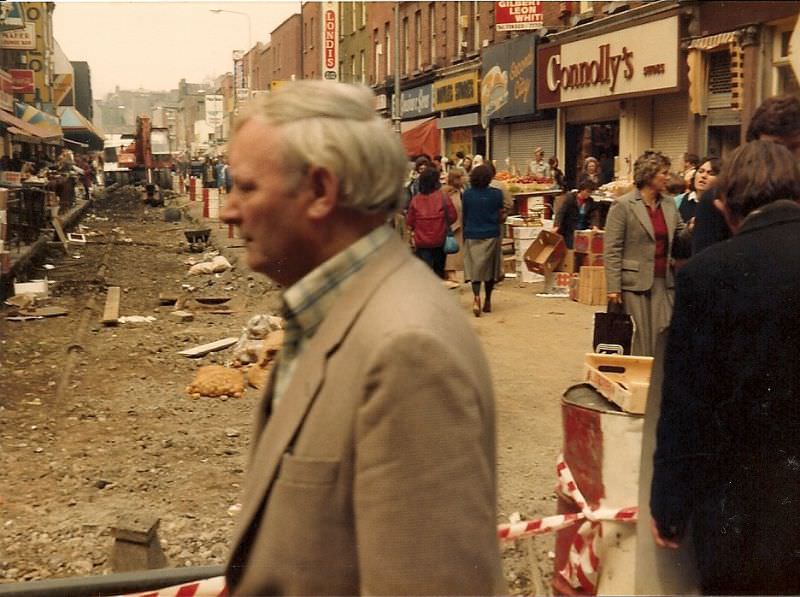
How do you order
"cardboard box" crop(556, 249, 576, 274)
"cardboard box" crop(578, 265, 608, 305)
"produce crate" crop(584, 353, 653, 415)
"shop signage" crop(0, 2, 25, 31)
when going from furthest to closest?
"shop signage" crop(0, 2, 25, 31) < "cardboard box" crop(556, 249, 576, 274) < "cardboard box" crop(578, 265, 608, 305) < "produce crate" crop(584, 353, 653, 415)

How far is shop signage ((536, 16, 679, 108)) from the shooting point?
19.9m

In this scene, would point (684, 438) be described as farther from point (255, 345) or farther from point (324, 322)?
point (255, 345)

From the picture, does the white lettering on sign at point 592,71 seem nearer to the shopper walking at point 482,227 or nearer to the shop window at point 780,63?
the shop window at point 780,63

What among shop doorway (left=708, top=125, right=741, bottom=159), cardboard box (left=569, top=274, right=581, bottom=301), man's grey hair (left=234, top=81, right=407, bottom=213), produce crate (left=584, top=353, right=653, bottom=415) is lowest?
cardboard box (left=569, top=274, right=581, bottom=301)

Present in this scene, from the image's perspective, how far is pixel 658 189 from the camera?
7.14m

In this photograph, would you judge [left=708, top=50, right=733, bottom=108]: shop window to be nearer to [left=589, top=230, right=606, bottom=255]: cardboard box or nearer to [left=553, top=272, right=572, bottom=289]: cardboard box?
[left=553, top=272, right=572, bottom=289]: cardboard box

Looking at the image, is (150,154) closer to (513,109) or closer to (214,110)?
(214,110)

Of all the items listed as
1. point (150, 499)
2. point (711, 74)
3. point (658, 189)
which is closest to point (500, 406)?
point (658, 189)

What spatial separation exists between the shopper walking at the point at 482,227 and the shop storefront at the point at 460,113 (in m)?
20.8

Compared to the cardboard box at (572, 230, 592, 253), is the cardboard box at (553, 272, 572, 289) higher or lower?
lower

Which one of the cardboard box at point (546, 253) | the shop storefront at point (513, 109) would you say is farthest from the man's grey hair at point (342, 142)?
the shop storefront at point (513, 109)

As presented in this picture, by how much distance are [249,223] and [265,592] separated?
2.10 feet

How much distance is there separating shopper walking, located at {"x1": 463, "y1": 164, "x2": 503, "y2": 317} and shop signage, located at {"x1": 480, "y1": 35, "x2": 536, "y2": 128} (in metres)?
15.2

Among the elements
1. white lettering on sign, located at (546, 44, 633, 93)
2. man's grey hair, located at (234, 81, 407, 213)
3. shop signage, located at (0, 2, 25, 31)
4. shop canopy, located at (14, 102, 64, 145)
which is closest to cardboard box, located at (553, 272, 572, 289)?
white lettering on sign, located at (546, 44, 633, 93)
